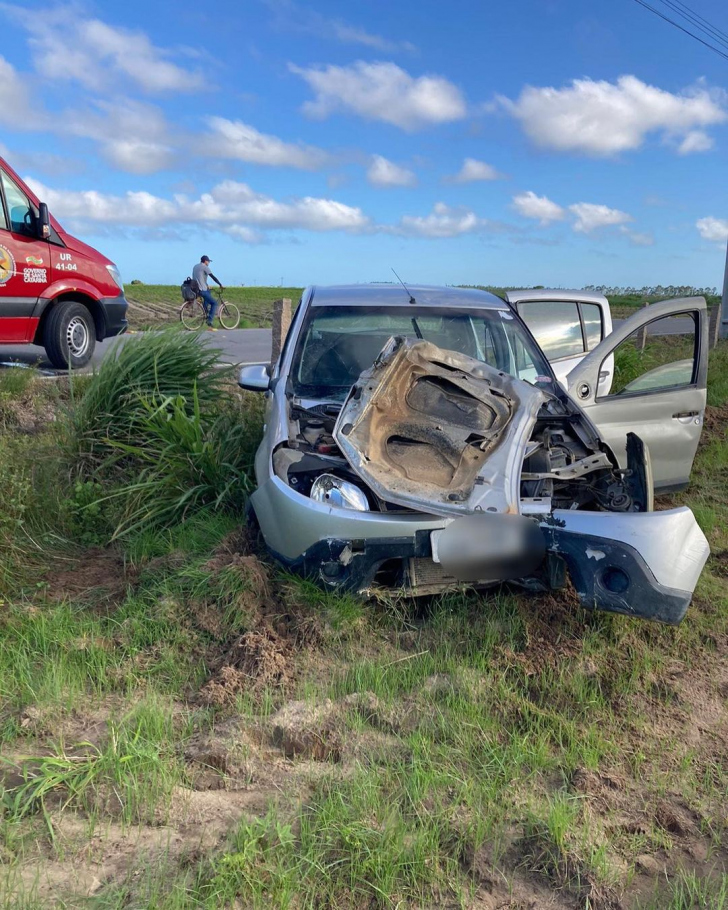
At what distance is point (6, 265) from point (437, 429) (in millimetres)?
5960

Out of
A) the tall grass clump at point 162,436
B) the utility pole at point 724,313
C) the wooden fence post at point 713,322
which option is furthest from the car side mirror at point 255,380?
the utility pole at point 724,313

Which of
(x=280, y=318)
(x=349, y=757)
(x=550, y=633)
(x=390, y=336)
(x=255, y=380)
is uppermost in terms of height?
(x=280, y=318)

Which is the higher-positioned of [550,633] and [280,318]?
[280,318]

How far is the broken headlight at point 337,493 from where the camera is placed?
11.8 ft

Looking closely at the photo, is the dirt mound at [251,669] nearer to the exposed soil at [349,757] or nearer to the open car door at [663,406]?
the exposed soil at [349,757]

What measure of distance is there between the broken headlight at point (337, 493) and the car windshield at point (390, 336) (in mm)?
1135

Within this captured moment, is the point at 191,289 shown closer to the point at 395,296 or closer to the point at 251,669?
the point at 395,296

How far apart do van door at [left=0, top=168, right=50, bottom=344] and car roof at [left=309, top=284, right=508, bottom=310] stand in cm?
404

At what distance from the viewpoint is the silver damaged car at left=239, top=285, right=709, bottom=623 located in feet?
10.8

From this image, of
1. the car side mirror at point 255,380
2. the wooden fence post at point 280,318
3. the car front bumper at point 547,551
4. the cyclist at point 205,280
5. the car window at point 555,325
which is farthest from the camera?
the cyclist at point 205,280

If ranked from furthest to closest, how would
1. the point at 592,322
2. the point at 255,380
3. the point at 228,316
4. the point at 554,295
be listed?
the point at 228,316 < the point at 592,322 < the point at 554,295 < the point at 255,380

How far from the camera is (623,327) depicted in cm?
493

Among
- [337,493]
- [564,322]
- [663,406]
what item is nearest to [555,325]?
[564,322]

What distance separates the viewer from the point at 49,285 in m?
8.29
